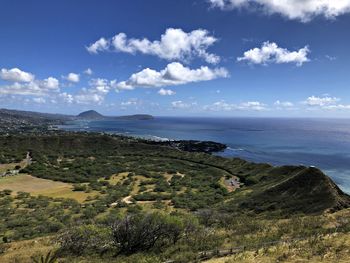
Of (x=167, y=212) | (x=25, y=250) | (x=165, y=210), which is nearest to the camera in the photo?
(x=25, y=250)

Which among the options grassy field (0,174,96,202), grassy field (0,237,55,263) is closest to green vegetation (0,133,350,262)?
grassy field (0,237,55,263)

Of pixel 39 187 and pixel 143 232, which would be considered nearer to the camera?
pixel 143 232

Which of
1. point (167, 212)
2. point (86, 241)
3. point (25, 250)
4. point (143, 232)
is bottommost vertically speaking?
point (167, 212)

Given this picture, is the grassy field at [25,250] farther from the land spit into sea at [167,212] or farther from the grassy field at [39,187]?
the grassy field at [39,187]

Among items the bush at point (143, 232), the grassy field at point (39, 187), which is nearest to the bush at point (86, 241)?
the bush at point (143, 232)

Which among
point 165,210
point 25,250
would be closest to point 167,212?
point 165,210

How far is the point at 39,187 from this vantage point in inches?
2194

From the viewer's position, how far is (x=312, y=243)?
15.3 meters

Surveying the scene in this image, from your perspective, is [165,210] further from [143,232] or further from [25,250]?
[25,250]

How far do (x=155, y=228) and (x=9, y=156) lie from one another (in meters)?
75.7

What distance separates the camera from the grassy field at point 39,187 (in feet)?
161

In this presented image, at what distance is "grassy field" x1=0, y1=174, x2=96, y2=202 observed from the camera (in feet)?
161

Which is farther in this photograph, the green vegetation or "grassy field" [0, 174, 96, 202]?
"grassy field" [0, 174, 96, 202]

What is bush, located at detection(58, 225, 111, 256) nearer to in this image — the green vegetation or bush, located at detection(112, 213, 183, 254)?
the green vegetation
